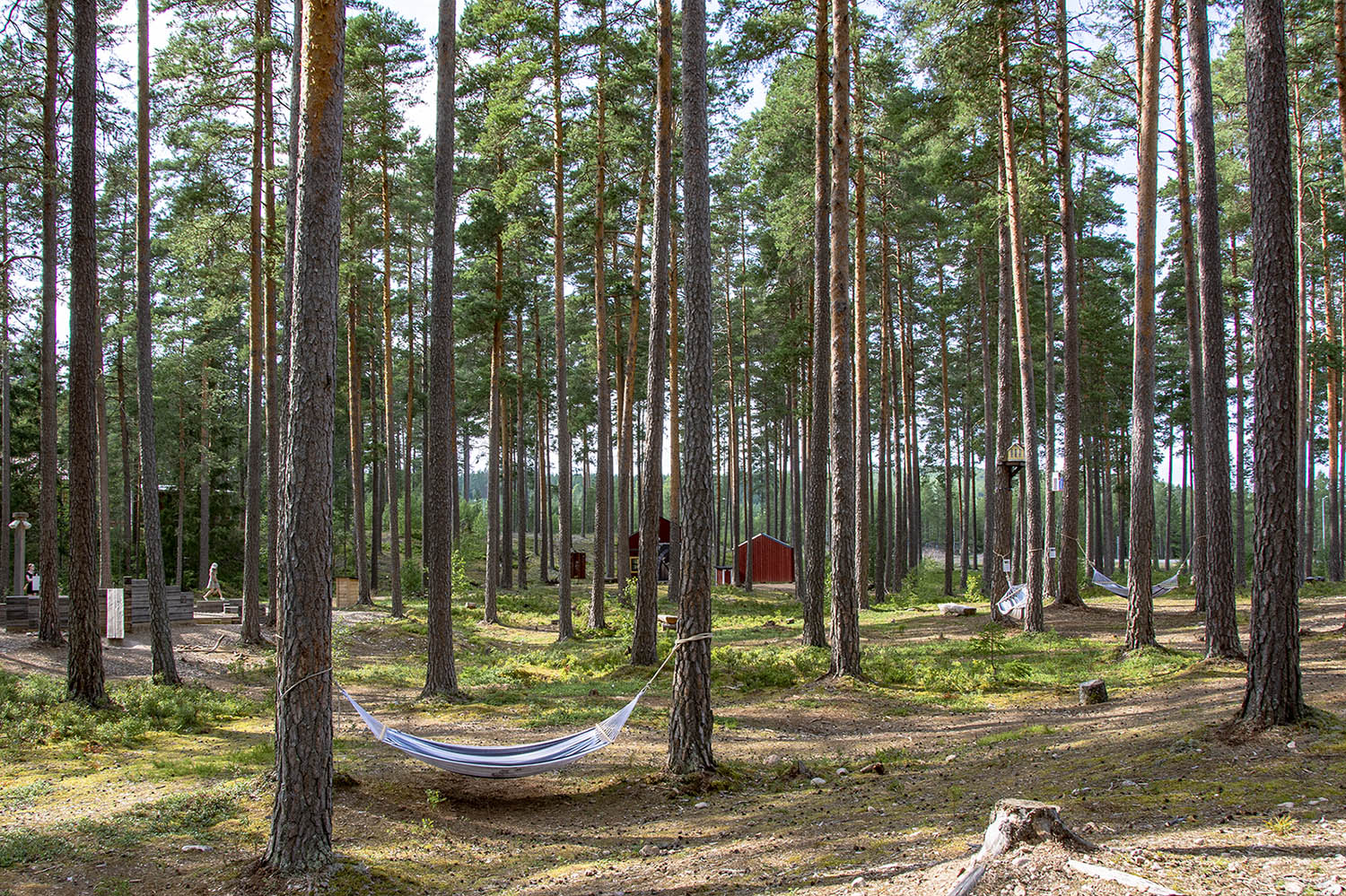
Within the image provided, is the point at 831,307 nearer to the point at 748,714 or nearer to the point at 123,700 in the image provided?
the point at 748,714

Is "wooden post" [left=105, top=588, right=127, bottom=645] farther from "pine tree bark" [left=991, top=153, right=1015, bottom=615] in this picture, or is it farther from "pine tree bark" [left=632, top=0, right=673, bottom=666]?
"pine tree bark" [left=991, top=153, right=1015, bottom=615]

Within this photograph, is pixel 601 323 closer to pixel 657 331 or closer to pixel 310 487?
pixel 657 331

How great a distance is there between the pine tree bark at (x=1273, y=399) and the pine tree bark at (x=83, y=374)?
11267mm

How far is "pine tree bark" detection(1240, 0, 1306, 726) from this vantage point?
604 centimetres

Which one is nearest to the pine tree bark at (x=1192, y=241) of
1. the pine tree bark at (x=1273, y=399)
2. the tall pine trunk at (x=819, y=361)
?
the pine tree bark at (x=1273, y=399)

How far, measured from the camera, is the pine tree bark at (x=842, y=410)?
1017cm

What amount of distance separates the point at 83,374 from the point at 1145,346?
42.7 ft

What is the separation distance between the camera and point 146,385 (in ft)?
34.4

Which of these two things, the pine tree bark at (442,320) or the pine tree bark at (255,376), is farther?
the pine tree bark at (255,376)

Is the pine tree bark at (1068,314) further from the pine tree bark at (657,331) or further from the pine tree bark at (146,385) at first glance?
the pine tree bark at (146,385)

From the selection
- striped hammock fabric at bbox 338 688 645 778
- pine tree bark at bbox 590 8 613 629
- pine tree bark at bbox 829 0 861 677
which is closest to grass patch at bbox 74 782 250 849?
striped hammock fabric at bbox 338 688 645 778

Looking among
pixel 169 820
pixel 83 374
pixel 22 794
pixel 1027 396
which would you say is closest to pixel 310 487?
pixel 169 820

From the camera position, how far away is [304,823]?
5.13 m

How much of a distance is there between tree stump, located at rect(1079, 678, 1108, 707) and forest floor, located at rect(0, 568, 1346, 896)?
0.75 feet
